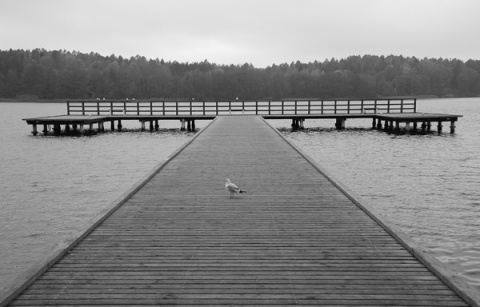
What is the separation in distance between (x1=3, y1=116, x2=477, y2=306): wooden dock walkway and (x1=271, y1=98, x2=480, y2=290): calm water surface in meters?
2.82

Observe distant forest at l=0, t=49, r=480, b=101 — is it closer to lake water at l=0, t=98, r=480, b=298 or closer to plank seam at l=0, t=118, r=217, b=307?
lake water at l=0, t=98, r=480, b=298

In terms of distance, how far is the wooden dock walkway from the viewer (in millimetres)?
5660

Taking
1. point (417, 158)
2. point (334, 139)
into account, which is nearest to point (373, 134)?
point (334, 139)

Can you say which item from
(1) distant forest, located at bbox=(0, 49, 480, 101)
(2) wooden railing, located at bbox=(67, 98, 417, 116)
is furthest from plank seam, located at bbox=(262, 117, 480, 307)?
(1) distant forest, located at bbox=(0, 49, 480, 101)

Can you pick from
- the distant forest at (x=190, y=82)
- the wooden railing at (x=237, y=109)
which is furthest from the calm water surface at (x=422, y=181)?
the distant forest at (x=190, y=82)

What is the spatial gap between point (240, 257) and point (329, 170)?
15167 millimetres

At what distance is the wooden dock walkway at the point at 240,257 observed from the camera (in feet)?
18.6

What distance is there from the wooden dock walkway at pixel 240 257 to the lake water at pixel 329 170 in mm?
2690

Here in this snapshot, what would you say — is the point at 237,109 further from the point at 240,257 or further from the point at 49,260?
the point at 49,260

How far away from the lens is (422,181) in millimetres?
18609

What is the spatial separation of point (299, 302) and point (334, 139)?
97.5 ft

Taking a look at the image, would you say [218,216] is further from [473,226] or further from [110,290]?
[473,226]

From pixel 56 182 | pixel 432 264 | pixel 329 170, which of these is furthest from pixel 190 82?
pixel 432 264

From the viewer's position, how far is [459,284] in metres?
5.80
